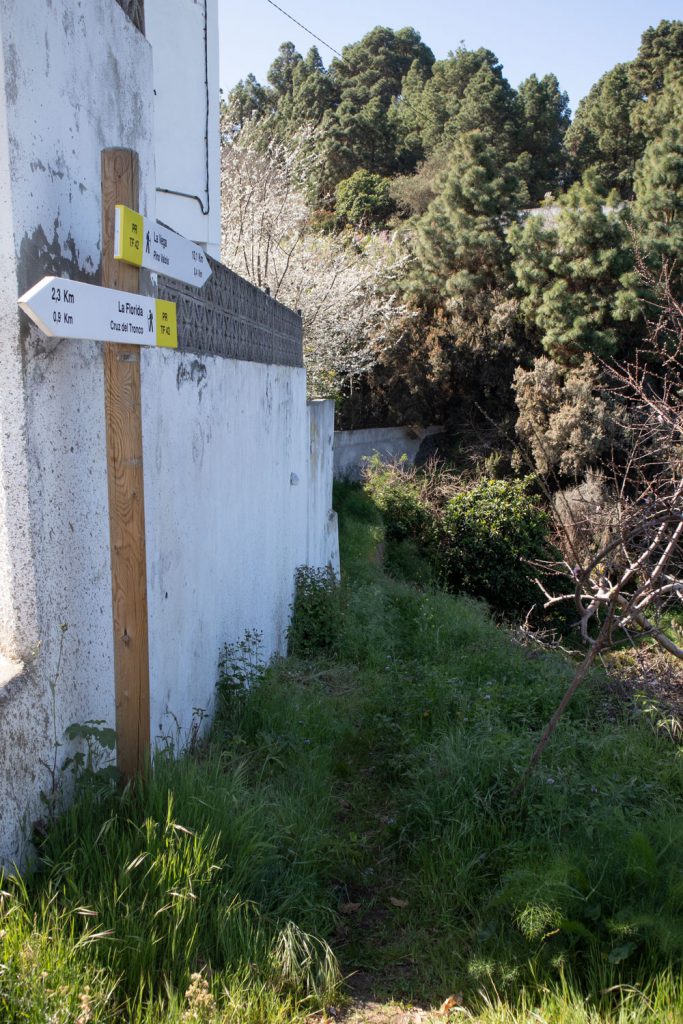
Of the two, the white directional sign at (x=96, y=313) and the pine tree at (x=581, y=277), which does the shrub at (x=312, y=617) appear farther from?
the pine tree at (x=581, y=277)

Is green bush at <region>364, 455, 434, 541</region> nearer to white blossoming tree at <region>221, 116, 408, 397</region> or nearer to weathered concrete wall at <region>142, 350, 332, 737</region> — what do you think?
white blossoming tree at <region>221, 116, 408, 397</region>

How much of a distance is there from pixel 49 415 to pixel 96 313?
337 mm

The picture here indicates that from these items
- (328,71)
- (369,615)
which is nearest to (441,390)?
(369,615)

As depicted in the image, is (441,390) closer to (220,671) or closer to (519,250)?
(519,250)

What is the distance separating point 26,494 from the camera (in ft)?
7.66

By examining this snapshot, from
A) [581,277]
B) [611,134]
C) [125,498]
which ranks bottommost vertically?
[125,498]

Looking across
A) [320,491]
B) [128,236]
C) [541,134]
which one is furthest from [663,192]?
[128,236]

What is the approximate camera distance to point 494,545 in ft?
45.8

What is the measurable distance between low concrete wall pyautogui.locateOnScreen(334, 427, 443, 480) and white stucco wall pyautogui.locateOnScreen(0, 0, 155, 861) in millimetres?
14087

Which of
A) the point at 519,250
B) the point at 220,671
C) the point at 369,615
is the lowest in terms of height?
the point at 369,615

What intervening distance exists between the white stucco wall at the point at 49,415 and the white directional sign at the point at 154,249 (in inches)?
8.0

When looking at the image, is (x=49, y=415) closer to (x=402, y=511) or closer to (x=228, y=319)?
(x=228, y=319)

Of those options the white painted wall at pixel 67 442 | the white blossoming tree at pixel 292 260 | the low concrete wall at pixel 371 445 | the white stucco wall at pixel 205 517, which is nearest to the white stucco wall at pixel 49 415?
the white painted wall at pixel 67 442

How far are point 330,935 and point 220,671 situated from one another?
5.58 feet
